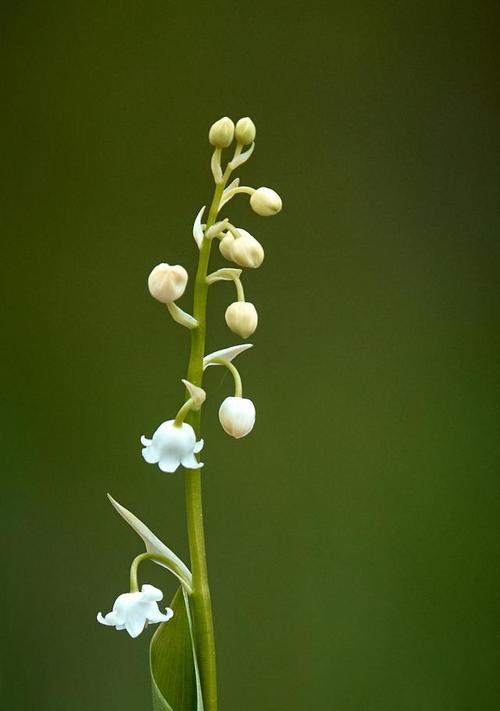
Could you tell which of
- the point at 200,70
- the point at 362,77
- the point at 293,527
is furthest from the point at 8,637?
the point at 362,77

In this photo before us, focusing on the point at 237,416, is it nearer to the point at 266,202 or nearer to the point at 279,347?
the point at 266,202

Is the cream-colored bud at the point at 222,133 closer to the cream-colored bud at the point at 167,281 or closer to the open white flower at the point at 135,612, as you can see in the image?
the cream-colored bud at the point at 167,281

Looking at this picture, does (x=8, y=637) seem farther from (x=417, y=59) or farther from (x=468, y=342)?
(x=417, y=59)

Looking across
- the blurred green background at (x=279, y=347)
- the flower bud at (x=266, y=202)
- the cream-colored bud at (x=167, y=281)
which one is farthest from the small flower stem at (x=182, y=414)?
the blurred green background at (x=279, y=347)

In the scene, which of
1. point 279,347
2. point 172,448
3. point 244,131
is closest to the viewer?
point 172,448

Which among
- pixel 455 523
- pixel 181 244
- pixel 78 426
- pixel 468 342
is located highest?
pixel 181 244

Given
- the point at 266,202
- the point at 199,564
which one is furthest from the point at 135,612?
the point at 266,202

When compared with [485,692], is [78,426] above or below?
above
